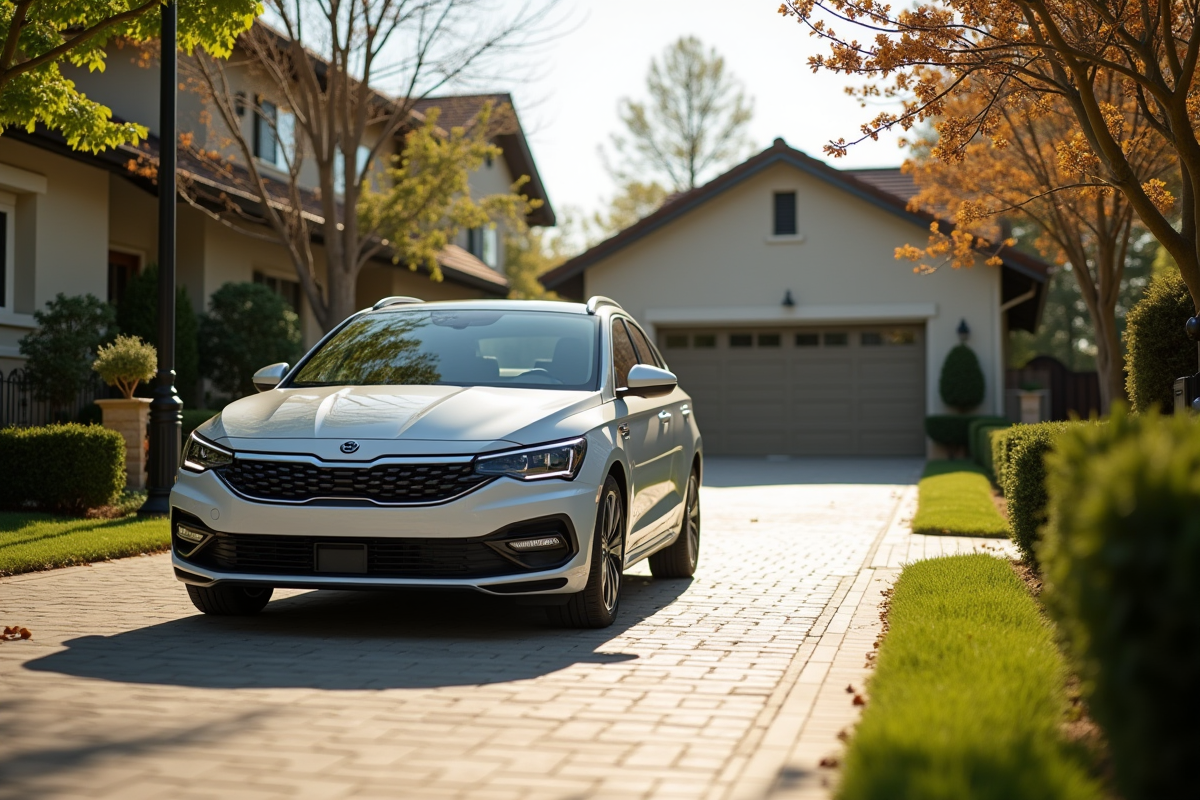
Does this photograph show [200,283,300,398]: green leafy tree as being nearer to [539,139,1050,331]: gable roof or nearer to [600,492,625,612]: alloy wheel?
[539,139,1050,331]: gable roof

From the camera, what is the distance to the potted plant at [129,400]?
14.1 meters

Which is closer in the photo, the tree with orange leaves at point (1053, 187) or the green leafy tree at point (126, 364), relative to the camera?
the green leafy tree at point (126, 364)

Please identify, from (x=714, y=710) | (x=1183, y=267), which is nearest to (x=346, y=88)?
(x=1183, y=267)

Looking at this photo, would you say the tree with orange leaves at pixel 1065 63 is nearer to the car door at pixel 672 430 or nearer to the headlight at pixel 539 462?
the car door at pixel 672 430

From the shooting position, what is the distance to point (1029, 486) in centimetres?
819

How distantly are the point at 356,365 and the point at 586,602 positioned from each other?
2.13m

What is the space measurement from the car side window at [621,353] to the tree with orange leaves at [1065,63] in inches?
83.2

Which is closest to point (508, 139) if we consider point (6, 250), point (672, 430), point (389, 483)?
point (6, 250)

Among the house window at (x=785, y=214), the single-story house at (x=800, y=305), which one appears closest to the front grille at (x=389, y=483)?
the single-story house at (x=800, y=305)

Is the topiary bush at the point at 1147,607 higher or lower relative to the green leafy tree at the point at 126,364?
lower

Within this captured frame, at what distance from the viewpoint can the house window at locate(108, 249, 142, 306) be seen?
19312mm

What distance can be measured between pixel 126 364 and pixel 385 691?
978 centimetres

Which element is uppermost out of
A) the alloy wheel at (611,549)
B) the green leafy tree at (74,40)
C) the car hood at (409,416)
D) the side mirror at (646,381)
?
the green leafy tree at (74,40)

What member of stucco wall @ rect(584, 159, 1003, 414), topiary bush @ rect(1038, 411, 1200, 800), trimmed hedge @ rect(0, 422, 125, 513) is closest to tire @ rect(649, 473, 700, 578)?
trimmed hedge @ rect(0, 422, 125, 513)
